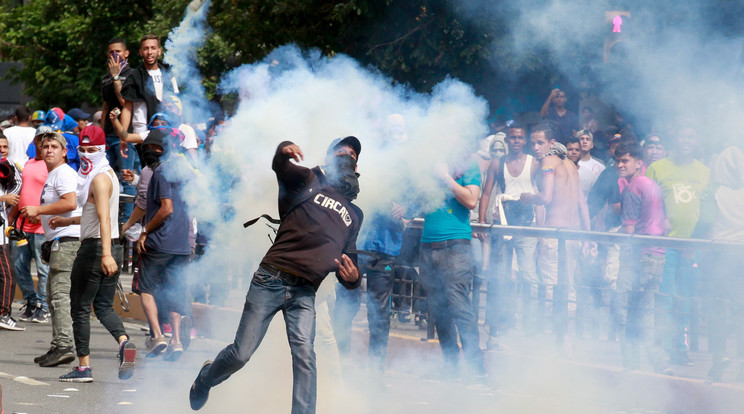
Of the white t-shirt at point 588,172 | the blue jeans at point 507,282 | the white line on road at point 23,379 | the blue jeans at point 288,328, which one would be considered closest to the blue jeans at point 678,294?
the blue jeans at point 507,282

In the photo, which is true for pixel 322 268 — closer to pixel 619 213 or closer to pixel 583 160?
pixel 619 213

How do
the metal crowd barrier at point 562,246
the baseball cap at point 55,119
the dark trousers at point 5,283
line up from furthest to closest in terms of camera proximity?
the baseball cap at point 55,119 < the dark trousers at point 5,283 < the metal crowd barrier at point 562,246

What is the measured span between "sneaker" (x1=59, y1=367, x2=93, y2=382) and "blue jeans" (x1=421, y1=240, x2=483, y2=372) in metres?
2.61

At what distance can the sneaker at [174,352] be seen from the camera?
8.23 m

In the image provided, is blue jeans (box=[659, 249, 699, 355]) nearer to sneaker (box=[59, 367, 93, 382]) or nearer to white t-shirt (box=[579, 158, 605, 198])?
white t-shirt (box=[579, 158, 605, 198])

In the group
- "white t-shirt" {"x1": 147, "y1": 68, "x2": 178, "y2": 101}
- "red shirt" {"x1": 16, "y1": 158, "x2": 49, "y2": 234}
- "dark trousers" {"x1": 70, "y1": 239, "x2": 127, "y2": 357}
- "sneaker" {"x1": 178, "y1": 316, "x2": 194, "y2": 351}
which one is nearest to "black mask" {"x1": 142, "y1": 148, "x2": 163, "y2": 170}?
"dark trousers" {"x1": 70, "y1": 239, "x2": 127, "y2": 357}

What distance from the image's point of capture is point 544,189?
349 inches

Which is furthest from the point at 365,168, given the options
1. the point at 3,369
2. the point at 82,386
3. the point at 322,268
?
the point at 3,369

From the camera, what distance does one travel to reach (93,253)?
24.4ft

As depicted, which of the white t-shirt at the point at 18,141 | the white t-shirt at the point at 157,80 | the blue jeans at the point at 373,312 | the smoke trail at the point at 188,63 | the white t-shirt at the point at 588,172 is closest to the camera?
the blue jeans at the point at 373,312

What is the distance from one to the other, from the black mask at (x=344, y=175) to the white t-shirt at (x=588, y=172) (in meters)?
4.18

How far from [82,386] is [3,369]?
1.00 metres

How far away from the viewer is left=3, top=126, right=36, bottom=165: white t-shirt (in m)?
13.0

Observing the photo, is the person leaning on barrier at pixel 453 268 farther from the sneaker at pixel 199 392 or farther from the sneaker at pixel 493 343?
the sneaker at pixel 199 392
